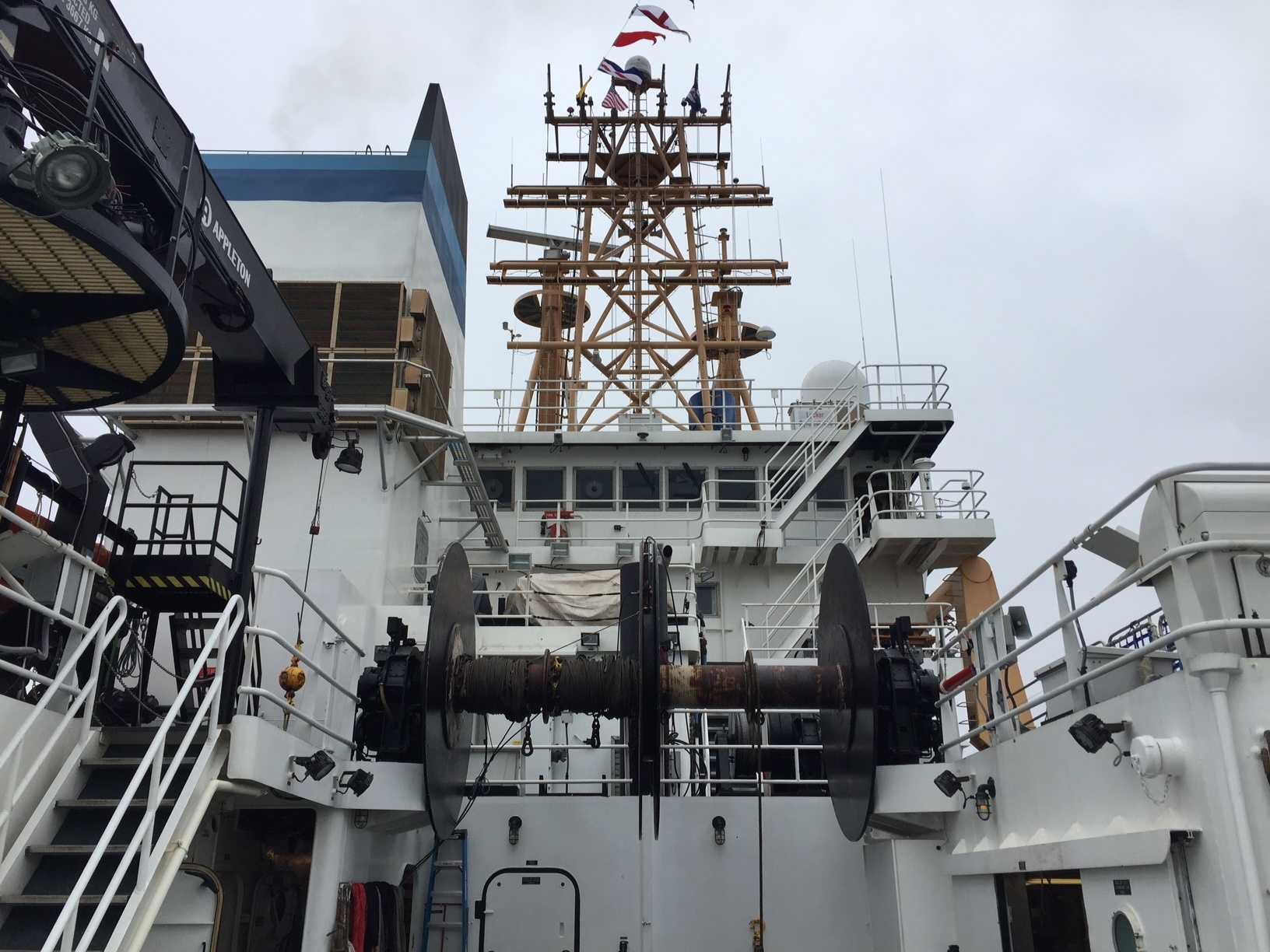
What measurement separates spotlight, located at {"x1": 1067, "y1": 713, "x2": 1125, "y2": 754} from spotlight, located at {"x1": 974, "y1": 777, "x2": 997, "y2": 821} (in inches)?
87.2

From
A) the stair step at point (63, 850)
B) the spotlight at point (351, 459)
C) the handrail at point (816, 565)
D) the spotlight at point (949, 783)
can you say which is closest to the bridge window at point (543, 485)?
the handrail at point (816, 565)

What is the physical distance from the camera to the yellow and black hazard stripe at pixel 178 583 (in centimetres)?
823

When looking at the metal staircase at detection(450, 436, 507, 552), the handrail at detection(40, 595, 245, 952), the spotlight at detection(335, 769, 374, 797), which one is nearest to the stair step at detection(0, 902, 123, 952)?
the handrail at detection(40, 595, 245, 952)

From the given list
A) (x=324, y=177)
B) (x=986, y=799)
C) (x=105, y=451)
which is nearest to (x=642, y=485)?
(x=324, y=177)

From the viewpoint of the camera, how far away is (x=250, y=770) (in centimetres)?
697

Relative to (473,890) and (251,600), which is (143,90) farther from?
(473,890)

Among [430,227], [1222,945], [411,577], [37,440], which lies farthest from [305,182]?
[1222,945]

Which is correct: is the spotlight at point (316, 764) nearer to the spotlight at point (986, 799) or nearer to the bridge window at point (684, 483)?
the spotlight at point (986, 799)

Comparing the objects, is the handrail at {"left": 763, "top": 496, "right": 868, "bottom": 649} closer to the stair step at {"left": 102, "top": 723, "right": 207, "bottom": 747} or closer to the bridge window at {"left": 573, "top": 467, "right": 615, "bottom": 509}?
the bridge window at {"left": 573, "top": 467, "right": 615, "bottom": 509}

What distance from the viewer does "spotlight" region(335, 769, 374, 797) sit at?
27.2 feet

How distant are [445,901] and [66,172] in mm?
7244

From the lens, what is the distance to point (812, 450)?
1845 centimetres

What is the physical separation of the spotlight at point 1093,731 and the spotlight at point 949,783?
2.59m

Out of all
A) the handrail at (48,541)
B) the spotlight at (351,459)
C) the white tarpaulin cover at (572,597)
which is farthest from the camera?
the white tarpaulin cover at (572,597)
